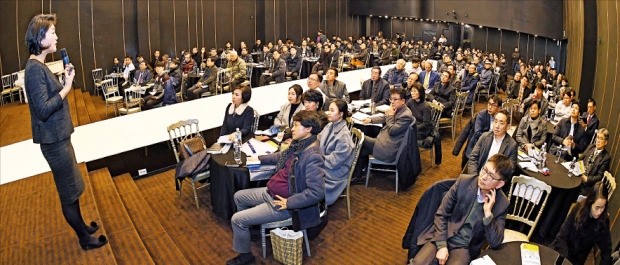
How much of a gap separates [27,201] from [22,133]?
2840 mm

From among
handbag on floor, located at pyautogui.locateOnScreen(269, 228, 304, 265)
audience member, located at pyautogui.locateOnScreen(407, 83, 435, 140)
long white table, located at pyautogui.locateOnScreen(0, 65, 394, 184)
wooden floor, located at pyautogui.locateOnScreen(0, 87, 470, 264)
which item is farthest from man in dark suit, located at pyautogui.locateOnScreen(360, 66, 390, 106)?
handbag on floor, located at pyautogui.locateOnScreen(269, 228, 304, 265)

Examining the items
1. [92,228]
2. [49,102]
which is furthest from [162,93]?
[49,102]

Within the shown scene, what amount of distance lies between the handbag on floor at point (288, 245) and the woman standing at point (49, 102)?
1607 mm

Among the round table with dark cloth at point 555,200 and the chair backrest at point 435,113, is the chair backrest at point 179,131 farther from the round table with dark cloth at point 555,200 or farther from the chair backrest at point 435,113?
the round table with dark cloth at point 555,200

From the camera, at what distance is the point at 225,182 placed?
4629 millimetres

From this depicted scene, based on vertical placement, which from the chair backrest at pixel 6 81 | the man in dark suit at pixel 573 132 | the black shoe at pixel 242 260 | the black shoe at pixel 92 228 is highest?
the chair backrest at pixel 6 81

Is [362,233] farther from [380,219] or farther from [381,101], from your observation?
[381,101]

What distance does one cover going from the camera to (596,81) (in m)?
8.59

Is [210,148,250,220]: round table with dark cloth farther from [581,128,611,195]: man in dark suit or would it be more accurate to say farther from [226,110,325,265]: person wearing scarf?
[581,128,611,195]: man in dark suit

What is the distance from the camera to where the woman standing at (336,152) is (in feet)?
14.9

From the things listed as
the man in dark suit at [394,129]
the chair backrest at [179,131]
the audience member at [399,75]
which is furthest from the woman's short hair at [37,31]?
the audience member at [399,75]

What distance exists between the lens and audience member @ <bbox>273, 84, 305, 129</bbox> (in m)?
5.72

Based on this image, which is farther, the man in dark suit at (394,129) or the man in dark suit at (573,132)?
the man in dark suit at (573,132)

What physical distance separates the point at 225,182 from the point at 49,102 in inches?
79.4
